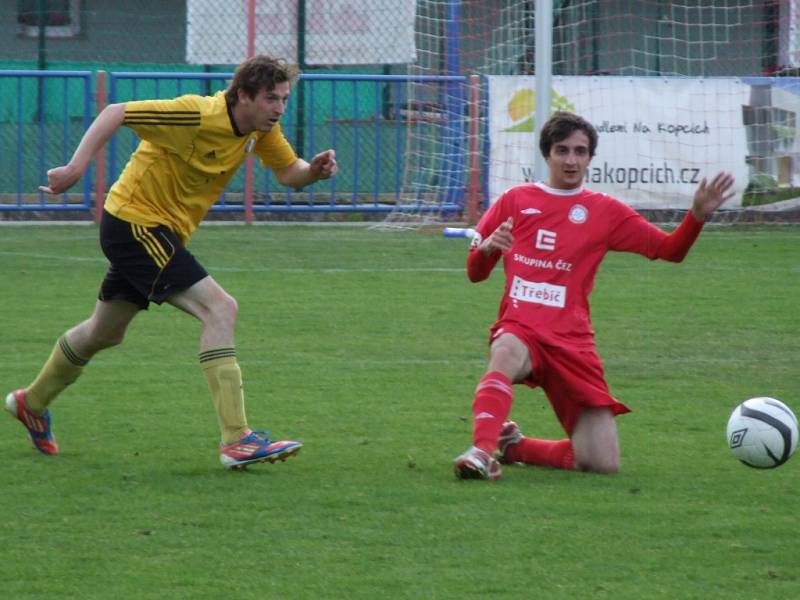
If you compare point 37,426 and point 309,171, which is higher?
point 309,171

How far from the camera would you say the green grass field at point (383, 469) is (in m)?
4.30

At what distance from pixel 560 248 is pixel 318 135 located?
36.0 feet

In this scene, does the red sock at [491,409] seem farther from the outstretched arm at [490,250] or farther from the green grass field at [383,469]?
the outstretched arm at [490,250]

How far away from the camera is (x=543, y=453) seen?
230 inches

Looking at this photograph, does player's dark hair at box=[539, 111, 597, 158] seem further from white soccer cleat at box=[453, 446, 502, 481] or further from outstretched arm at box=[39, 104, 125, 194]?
outstretched arm at box=[39, 104, 125, 194]

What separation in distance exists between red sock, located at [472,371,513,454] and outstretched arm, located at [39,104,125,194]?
160 centimetres

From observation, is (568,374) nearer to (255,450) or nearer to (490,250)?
(490,250)

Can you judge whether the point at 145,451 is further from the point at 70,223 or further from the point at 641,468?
the point at 70,223

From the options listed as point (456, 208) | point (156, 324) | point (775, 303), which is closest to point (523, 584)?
point (156, 324)

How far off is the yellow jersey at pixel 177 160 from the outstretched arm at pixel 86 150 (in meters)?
0.06

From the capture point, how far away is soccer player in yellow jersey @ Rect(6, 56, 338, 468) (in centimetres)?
557

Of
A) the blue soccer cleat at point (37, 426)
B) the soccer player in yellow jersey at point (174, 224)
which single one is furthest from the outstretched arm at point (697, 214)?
the blue soccer cleat at point (37, 426)

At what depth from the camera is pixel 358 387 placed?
742 cm

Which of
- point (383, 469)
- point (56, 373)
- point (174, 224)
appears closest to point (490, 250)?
point (383, 469)
